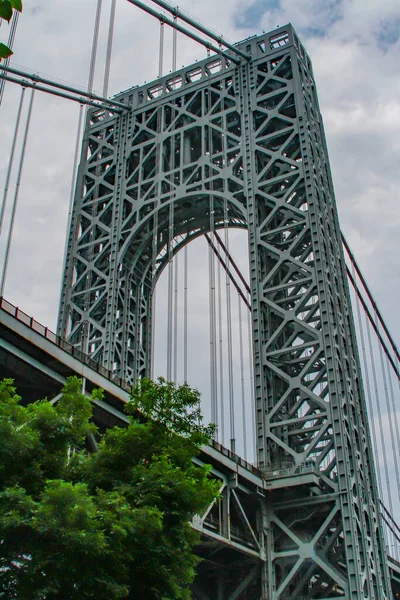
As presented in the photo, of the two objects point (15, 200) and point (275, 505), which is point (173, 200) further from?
point (275, 505)

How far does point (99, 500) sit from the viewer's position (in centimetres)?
1914

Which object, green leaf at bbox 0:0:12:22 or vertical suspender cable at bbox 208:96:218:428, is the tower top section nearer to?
vertical suspender cable at bbox 208:96:218:428

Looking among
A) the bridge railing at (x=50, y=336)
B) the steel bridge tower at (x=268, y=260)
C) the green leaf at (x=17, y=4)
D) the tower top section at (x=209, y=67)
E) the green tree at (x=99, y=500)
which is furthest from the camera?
the tower top section at (x=209, y=67)

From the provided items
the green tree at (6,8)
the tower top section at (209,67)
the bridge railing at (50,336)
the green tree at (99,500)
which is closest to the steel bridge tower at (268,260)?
the tower top section at (209,67)

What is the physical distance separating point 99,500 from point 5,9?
535 inches

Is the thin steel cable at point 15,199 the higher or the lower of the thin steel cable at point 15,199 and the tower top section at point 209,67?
the lower

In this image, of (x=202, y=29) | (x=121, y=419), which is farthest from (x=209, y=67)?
(x=121, y=419)

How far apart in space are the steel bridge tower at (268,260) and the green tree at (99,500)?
1714 centimetres

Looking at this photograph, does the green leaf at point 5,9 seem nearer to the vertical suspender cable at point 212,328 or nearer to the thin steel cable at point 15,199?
the thin steel cable at point 15,199

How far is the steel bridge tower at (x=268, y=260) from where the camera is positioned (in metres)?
38.7

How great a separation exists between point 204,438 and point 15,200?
60.6 feet

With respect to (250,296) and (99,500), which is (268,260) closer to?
(250,296)

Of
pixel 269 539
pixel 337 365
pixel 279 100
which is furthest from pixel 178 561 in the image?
pixel 279 100

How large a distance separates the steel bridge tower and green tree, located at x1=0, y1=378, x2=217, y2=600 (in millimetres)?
17139
